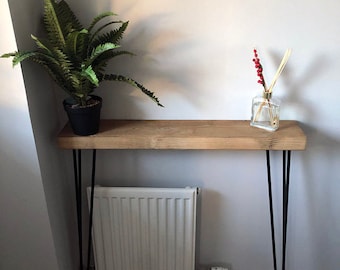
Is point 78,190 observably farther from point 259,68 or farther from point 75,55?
→ point 259,68

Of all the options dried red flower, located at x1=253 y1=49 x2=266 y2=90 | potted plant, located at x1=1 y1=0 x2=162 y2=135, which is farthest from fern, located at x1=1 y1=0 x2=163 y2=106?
dried red flower, located at x1=253 y1=49 x2=266 y2=90

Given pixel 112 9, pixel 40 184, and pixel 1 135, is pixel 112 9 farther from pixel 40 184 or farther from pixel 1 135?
pixel 40 184

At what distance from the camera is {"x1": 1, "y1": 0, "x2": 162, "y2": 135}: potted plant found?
3.71 feet

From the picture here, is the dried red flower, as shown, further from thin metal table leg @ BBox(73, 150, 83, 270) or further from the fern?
thin metal table leg @ BBox(73, 150, 83, 270)

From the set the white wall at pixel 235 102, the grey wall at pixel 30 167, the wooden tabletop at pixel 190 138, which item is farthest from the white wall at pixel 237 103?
the grey wall at pixel 30 167

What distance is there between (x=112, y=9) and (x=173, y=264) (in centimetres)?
113

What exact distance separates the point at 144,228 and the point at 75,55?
0.81 m

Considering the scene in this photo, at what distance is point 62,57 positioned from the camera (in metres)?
1.15

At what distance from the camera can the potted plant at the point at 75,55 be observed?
1130mm

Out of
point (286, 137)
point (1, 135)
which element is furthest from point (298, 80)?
point (1, 135)

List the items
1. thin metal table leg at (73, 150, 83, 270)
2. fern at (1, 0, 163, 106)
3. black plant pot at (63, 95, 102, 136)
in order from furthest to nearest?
1. thin metal table leg at (73, 150, 83, 270)
2. black plant pot at (63, 95, 102, 136)
3. fern at (1, 0, 163, 106)

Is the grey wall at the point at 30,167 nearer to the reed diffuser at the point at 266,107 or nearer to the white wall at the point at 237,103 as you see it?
the white wall at the point at 237,103

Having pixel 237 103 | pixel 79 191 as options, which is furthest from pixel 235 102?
pixel 79 191

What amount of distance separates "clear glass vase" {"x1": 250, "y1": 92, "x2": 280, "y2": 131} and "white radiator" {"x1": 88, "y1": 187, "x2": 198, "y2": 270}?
40 cm
